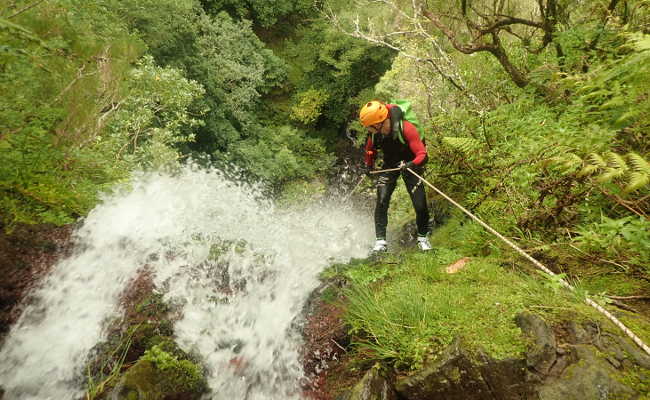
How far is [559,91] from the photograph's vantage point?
533 centimetres

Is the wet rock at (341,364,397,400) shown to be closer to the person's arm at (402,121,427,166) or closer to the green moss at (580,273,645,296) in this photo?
the green moss at (580,273,645,296)

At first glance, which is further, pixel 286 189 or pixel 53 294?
pixel 286 189

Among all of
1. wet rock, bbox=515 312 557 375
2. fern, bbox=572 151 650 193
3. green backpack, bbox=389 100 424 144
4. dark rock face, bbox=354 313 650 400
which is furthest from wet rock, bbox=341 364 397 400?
green backpack, bbox=389 100 424 144

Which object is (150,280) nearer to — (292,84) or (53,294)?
(53,294)

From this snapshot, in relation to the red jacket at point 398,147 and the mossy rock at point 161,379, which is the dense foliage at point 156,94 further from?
the red jacket at point 398,147

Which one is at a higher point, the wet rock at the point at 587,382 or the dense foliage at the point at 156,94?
the dense foliage at the point at 156,94

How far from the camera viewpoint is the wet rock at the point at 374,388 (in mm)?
3152

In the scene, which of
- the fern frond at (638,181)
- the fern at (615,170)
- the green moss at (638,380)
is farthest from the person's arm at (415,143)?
the green moss at (638,380)

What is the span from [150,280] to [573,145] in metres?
5.58

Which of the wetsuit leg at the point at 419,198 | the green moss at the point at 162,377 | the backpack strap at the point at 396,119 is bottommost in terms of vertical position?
the green moss at the point at 162,377

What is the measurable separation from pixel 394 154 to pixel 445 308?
2789 millimetres

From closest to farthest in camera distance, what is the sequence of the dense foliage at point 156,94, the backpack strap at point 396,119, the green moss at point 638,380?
the green moss at point 638,380, the dense foliage at point 156,94, the backpack strap at point 396,119

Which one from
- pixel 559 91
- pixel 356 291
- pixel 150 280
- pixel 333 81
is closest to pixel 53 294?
pixel 150 280

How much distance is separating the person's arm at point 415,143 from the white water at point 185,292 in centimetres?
230
